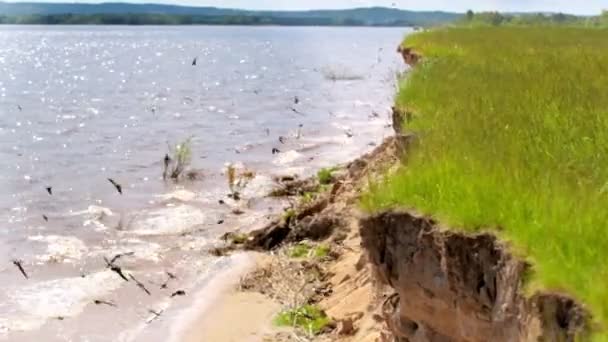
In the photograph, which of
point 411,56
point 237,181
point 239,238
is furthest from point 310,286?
point 411,56

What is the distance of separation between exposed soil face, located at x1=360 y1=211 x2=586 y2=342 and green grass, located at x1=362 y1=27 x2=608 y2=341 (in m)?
0.09

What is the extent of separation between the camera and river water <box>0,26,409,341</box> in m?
12.0

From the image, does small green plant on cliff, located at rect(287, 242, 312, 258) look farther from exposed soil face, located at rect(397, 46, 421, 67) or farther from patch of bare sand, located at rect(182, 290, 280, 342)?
exposed soil face, located at rect(397, 46, 421, 67)

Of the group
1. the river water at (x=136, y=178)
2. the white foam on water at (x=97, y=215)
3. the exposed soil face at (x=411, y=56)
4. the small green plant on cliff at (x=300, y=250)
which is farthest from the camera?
the exposed soil face at (x=411, y=56)

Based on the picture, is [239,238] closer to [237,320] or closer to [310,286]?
[310,286]

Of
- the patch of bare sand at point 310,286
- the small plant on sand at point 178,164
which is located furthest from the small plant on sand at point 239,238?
the small plant on sand at point 178,164

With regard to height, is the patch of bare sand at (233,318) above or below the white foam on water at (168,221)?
above

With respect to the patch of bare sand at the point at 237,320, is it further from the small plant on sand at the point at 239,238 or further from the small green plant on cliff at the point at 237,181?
the small green plant on cliff at the point at 237,181

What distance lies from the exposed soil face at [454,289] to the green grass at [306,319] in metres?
2.64

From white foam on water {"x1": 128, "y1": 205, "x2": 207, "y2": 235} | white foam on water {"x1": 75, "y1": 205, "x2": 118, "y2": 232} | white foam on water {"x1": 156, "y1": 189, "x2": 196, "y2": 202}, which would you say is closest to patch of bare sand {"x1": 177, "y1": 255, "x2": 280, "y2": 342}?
white foam on water {"x1": 128, "y1": 205, "x2": 207, "y2": 235}

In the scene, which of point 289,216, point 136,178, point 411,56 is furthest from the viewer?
point 411,56

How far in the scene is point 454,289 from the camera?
5535 mm

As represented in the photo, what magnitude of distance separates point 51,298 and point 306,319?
4.10 meters

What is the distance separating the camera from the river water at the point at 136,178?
39.5ft
